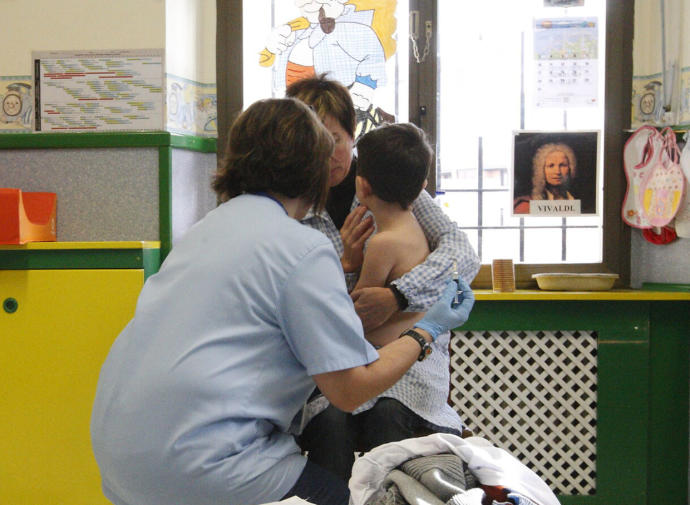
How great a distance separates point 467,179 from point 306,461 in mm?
2103

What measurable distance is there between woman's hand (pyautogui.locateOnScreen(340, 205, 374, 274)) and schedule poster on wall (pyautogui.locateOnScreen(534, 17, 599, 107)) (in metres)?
1.70

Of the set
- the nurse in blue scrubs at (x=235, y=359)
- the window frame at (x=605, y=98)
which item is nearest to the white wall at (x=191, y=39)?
the window frame at (x=605, y=98)

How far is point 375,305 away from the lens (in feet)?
5.67

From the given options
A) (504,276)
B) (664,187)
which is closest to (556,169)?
(664,187)

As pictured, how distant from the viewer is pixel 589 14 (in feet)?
10.9

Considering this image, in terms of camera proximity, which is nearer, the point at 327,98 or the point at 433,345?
the point at 433,345

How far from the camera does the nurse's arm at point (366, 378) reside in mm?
1342

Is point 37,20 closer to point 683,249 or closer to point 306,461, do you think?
point 306,461

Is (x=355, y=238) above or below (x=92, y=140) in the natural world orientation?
below

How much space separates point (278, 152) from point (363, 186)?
17.9 inches

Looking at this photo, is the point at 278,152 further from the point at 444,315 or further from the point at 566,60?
the point at 566,60

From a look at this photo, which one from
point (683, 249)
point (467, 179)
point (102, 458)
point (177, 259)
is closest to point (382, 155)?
point (177, 259)

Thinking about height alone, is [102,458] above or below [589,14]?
below

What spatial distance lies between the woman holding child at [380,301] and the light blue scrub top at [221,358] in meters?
0.29
